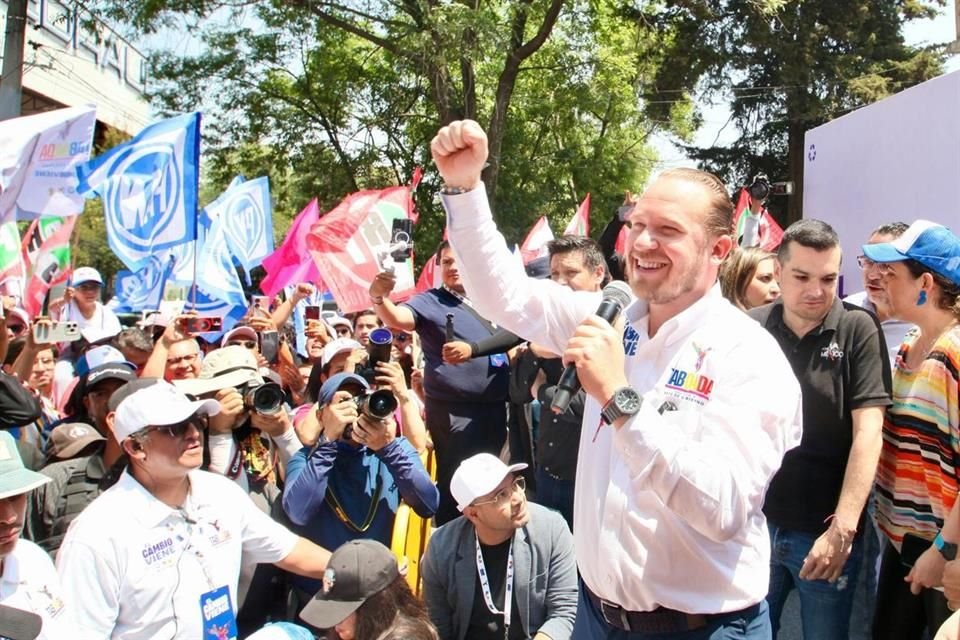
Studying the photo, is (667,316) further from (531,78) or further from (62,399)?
(531,78)

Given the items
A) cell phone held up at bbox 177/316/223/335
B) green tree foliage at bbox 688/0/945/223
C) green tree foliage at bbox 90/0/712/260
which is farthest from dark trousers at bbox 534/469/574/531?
green tree foliage at bbox 688/0/945/223

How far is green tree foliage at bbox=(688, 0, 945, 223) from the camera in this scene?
2123cm

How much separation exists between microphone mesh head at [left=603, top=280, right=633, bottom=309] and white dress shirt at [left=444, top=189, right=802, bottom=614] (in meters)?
0.07

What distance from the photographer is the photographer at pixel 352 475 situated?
413 centimetres

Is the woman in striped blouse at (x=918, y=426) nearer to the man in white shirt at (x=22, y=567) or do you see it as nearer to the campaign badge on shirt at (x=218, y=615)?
the campaign badge on shirt at (x=218, y=615)

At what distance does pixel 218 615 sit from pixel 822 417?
2160 millimetres

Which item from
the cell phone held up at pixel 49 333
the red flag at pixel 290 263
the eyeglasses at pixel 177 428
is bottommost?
the eyeglasses at pixel 177 428

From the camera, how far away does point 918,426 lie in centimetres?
320

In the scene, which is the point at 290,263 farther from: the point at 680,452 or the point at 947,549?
the point at 680,452

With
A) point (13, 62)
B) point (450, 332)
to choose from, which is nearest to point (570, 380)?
point (450, 332)

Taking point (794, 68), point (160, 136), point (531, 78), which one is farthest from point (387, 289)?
point (794, 68)

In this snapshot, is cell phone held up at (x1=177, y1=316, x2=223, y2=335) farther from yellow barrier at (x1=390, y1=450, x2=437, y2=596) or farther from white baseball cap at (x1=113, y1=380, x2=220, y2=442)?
white baseball cap at (x1=113, y1=380, x2=220, y2=442)

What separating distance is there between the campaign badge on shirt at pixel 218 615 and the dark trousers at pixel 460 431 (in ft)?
5.73

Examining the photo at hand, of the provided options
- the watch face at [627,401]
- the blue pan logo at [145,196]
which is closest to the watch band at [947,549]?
the watch face at [627,401]
